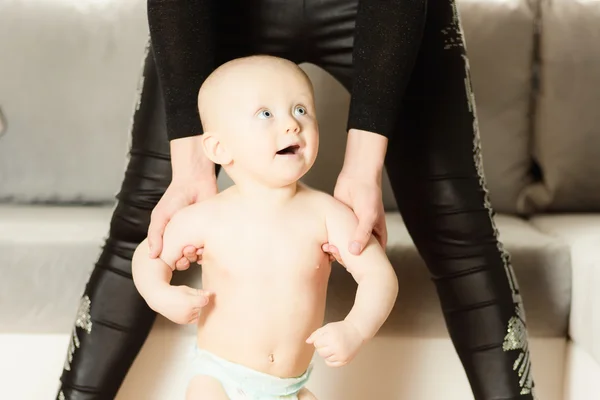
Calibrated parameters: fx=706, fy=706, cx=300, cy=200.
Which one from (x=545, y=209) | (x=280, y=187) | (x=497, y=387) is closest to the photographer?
(x=280, y=187)

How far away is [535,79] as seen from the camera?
1489 millimetres

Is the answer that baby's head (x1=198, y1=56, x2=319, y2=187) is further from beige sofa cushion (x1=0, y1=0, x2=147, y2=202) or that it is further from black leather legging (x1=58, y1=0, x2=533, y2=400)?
beige sofa cushion (x1=0, y1=0, x2=147, y2=202)

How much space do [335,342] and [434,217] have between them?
0.92ft

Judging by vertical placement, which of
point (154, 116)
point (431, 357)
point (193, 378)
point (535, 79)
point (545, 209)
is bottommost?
point (193, 378)

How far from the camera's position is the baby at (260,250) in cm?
74

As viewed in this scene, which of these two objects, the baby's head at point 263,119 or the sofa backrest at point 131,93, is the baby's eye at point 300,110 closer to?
the baby's head at point 263,119

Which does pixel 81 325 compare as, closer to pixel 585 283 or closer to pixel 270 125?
pixel 270 125

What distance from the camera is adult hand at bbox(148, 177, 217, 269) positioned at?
787 mm

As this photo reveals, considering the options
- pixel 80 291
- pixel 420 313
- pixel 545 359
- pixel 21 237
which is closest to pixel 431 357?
pixel 420 313

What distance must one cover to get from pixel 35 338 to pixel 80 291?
0.36ft

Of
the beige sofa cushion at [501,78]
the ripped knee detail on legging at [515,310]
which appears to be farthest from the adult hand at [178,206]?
the beige sofa cushion at [501,78]

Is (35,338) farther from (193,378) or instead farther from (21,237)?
(193,378)

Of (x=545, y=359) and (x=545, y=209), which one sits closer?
(x=545, y=359)

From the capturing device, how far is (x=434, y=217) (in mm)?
908
